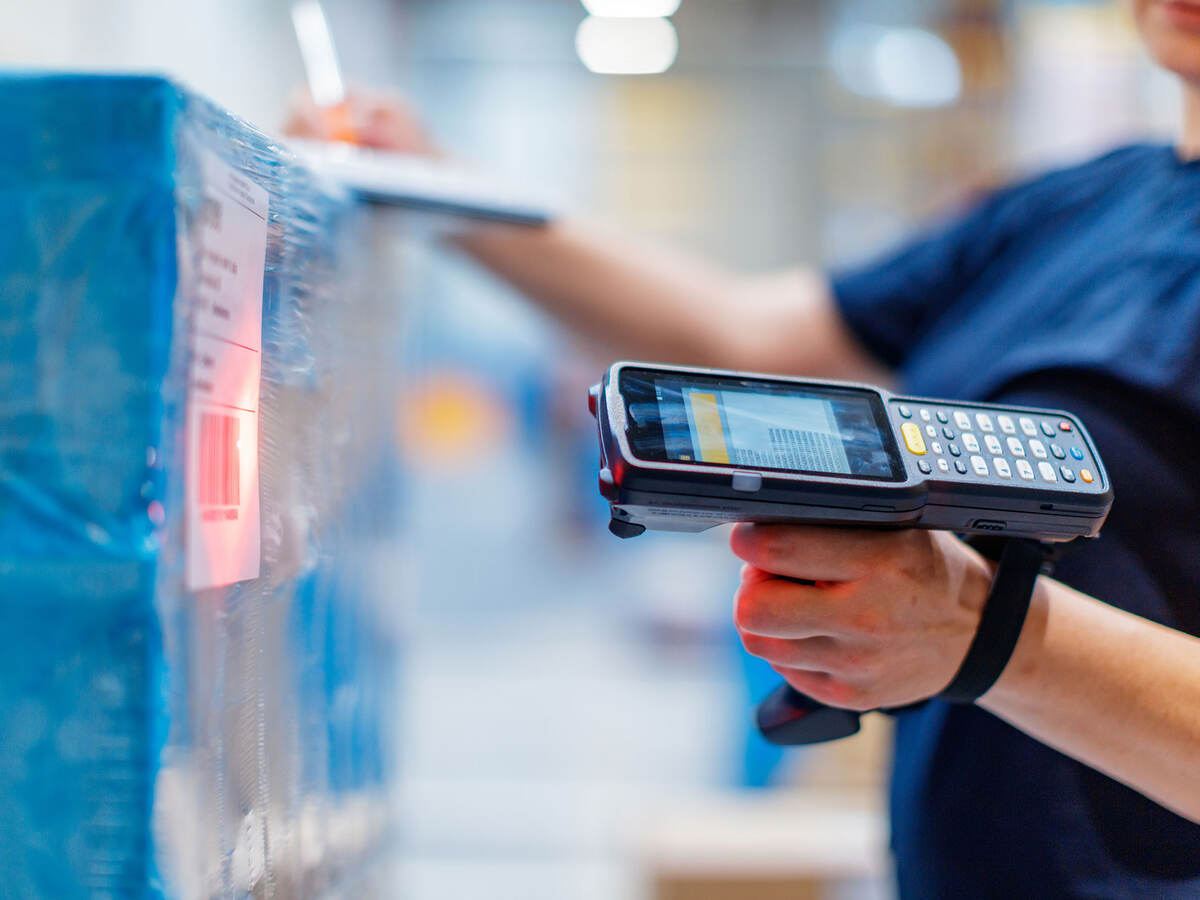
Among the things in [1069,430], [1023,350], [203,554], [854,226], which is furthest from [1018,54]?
[203,554]

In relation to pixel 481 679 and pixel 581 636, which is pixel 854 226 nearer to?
pixel 581 636

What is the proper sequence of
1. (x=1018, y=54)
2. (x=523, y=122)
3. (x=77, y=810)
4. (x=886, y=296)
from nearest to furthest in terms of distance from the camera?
(x=77, y=810) → (x=886, y=296) → (x=1018, y=54) → (x=523, y=122)

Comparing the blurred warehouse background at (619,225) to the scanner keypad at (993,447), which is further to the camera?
the blurred warehouse background at (619,225)

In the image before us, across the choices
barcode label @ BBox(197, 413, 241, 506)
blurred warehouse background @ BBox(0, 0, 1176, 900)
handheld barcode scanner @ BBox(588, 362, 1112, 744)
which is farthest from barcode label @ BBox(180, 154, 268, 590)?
blurred warehouse background @ BBox(0, 0, 1176, 900)

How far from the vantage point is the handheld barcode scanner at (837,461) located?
38 centimetres

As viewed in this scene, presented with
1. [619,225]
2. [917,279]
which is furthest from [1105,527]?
[619,225]

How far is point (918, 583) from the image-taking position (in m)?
0.43

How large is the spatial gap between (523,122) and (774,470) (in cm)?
263

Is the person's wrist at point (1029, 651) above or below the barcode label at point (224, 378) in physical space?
below

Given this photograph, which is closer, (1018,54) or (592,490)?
(1018,54)

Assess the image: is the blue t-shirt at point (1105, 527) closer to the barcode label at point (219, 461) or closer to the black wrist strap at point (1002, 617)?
the black wrist strap at point (1002, 617)

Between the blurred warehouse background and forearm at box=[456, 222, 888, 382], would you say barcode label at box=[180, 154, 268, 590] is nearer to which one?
forearm at box=[456, 222, 888, 382]

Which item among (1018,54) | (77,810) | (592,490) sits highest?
(1018,54)

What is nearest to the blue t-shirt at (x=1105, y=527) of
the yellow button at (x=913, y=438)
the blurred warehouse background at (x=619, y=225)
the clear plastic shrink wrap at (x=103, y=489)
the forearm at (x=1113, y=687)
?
the forearm at (x=1113, y=687)
